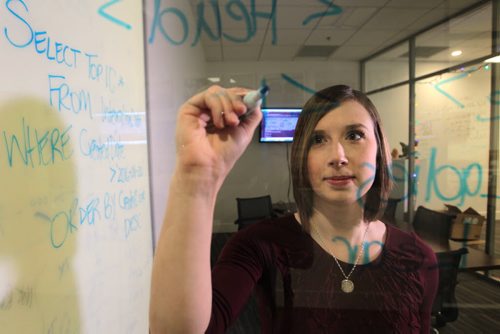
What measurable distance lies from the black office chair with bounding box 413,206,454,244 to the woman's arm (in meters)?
0.68

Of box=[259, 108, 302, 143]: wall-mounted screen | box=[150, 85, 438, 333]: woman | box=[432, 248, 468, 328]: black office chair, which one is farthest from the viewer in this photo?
box=[432, 248, 468, 328]: black office chair

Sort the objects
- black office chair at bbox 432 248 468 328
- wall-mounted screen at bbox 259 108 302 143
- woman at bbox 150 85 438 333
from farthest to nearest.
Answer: black office chair at bbox 432 248 468 328 → wall-mounted screen at bbox 259 108 302 143 → woman at bbox 150 85 438 333

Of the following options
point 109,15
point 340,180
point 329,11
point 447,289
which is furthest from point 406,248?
point 109,15

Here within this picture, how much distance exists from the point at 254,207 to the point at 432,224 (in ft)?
1.84

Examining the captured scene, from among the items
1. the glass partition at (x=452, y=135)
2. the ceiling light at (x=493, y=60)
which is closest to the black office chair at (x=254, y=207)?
the glass partition at (x=452, y=135)

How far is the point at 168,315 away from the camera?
359 mm

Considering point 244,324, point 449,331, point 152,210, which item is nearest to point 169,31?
point 152,210

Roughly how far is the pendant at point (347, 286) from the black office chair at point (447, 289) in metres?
0.40

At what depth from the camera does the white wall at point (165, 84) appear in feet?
2.27

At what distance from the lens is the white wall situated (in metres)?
0.69

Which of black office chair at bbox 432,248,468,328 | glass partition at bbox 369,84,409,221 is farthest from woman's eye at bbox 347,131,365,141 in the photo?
black office chair at bbox 432,248,468,328

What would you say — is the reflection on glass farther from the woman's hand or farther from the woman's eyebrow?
the woman's hand

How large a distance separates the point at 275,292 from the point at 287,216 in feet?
0.55

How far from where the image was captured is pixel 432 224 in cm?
85
